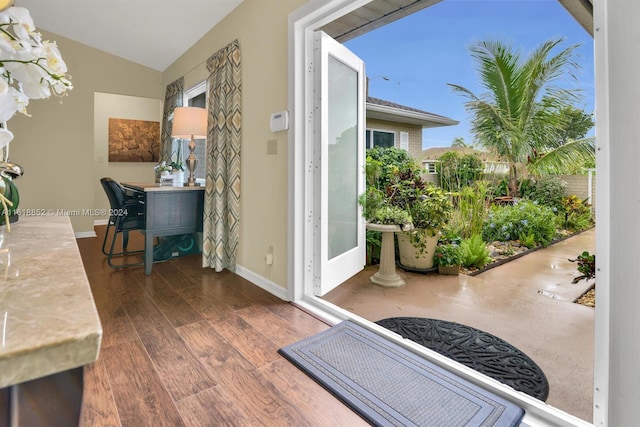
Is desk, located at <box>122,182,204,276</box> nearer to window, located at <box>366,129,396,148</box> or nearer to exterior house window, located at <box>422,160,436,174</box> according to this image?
exterior house window, located at <box>422,160,436,174</box>

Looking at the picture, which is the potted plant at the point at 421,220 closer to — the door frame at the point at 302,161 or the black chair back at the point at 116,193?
the door frame at the point at 302,161

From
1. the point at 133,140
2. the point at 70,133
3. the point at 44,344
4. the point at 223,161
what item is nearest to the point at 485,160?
the point at 223,161

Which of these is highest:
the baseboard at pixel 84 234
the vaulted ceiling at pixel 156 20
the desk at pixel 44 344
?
the vaulted ceiling at pixel 156 20

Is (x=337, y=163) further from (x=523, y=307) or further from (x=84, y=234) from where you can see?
(x=84, y=234)

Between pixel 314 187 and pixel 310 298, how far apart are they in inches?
33.0

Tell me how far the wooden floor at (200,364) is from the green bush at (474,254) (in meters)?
2.14

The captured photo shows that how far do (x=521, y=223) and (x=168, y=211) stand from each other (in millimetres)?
4105

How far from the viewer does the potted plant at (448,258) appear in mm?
3496

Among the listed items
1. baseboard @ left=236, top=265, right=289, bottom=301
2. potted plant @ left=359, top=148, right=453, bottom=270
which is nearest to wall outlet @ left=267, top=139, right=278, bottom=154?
potted plant @ left=359, top=148, right=453, bottom=270

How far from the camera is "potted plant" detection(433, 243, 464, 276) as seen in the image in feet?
11.5

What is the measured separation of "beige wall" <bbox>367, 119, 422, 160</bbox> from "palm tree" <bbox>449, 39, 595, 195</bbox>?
7.23 feet

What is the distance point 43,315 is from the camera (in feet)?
1.30

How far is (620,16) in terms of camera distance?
1097 mm

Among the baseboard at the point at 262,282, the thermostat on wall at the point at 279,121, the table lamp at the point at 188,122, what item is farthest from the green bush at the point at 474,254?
the table lamp at the point at 188,122
